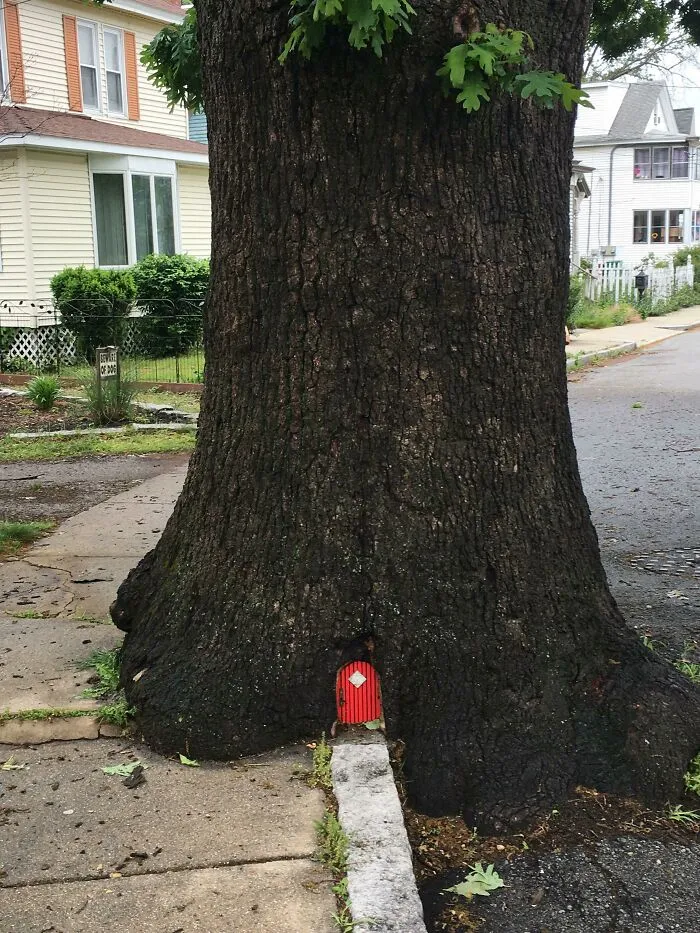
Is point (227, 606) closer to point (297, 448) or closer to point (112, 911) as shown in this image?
point (297, 448)

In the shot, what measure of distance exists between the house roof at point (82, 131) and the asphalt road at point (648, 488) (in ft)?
33.2

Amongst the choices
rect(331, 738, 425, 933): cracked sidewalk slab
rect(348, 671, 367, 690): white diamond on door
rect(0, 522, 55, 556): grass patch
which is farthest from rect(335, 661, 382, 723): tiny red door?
rect(0, 522, 55, 556): grass patch

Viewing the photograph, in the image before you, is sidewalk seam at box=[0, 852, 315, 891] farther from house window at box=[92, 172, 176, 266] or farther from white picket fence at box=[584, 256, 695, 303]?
white picket fence at box=[584, 256, 695, 303]

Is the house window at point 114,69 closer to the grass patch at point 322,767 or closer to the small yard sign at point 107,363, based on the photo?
the small yard sign at point 107,363

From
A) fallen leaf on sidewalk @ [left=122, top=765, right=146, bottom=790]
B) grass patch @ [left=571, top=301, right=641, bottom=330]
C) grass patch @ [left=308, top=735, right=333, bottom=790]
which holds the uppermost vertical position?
grass patch @ [left=571, top=301, right=641, bottom=330]

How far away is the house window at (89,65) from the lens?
20500 mm

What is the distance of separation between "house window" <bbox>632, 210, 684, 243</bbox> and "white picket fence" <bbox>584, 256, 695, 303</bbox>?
13525 mm

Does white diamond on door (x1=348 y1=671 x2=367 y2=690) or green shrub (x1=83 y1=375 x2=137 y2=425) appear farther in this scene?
green shrub (x1=83 y1=375 x2=137 y2=425)

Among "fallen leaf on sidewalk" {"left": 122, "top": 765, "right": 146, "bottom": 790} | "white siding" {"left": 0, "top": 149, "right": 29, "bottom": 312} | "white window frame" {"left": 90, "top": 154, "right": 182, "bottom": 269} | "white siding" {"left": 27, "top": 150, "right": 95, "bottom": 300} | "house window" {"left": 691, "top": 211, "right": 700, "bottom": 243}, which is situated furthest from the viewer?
"house window" {"left": 691, "top": 211, "right": 700, "bottom": 243}

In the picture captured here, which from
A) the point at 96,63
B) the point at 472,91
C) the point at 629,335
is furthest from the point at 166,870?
the point at 629,335

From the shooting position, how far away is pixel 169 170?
21016 mm

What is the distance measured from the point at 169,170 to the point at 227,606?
18958mm

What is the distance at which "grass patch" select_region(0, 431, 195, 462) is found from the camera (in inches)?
398

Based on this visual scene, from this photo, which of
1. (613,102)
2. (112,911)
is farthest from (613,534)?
(613,102)
